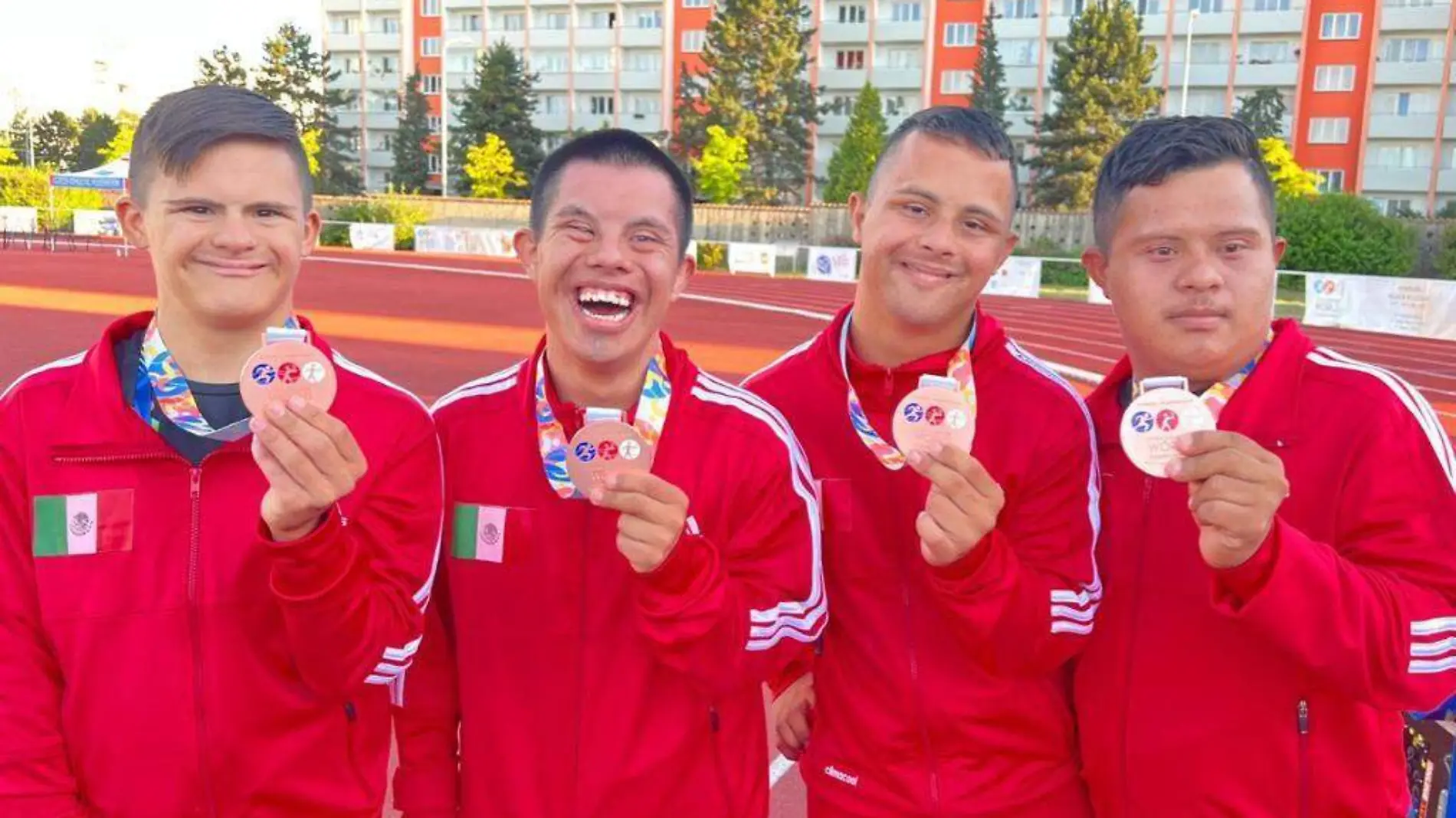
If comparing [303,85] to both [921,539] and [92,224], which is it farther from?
[921,539]

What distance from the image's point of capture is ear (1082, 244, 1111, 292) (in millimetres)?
2758

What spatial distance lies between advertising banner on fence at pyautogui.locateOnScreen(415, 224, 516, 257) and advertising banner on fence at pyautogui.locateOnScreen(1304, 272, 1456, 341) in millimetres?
28490

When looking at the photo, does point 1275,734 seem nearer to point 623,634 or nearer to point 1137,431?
point 1137,431

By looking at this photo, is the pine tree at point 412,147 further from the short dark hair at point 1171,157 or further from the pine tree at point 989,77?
the short dark hair at point 1171,157

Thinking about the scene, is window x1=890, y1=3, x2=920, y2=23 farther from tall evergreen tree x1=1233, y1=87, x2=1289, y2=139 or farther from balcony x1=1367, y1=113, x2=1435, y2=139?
balcony x1=1367, y1=113, x2=1435, y2=139

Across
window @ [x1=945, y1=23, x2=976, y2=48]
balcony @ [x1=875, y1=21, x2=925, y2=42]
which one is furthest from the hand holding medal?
balcony @ [x1=875, y1=21, x2=925, y2=42]

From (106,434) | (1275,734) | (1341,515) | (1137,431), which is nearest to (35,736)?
(106,434)

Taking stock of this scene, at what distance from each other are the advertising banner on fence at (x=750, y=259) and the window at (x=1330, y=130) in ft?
137

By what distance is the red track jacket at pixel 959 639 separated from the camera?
2.63m

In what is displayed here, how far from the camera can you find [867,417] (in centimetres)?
295

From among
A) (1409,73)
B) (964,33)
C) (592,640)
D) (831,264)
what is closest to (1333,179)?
(1409,73)

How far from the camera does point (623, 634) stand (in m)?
2.60

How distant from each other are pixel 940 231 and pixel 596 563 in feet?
4.19

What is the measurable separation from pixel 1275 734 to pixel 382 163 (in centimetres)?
9209
